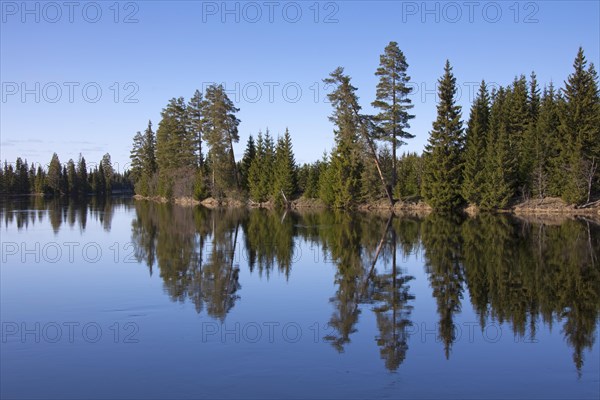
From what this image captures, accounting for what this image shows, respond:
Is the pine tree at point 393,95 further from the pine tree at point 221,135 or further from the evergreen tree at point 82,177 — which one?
the evergreen tree at point 82,177

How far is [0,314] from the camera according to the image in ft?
37.2

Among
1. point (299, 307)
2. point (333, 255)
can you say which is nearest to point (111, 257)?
point (333, 255)

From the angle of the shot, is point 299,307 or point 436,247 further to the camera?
point 436,247

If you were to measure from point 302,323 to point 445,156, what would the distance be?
4079 centimetres

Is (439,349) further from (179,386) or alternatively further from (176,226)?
(176,226)

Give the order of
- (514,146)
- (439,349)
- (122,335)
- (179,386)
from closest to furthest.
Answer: (179,386), (439,349), (122,335), (514,146)

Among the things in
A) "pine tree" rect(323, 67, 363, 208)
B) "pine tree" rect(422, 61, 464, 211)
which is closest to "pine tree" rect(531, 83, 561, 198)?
"pine tree" rect(422, 61, 464, 211)

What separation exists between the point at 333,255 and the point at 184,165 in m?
56.8

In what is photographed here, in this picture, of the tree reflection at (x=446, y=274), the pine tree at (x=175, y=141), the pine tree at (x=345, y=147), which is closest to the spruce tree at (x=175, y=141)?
the pine tree at (x=175, y=141)

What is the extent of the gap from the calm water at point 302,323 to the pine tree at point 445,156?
1072 inches

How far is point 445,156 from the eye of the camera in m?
48.6

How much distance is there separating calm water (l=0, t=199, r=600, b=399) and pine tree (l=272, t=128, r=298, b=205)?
41390 mm

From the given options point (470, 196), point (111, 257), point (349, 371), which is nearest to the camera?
point (349, 371)

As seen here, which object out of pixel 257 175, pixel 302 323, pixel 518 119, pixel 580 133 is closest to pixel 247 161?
pixel 257 175
